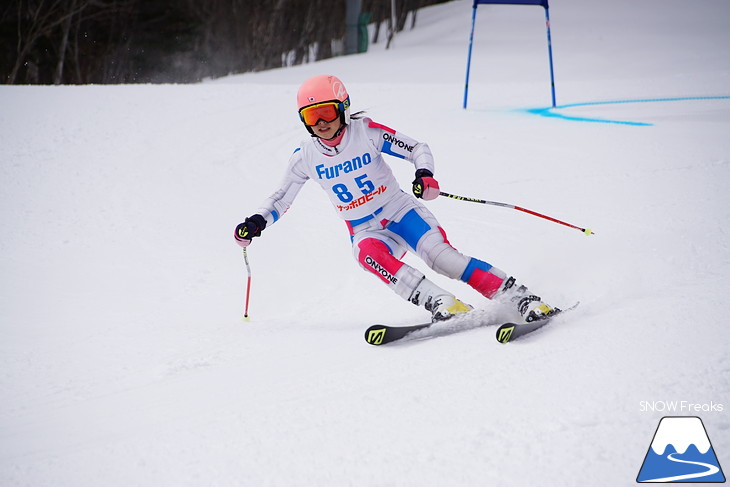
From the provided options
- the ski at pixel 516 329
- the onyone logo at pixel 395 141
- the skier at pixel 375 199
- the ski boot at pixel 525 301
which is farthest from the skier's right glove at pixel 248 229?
the ski at pixel 516 329

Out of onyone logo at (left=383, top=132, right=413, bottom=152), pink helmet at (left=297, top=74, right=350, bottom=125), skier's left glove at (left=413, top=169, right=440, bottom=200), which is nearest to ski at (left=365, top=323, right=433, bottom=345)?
skier's left glove at (left=413, top=169, right=440, bottom=200)

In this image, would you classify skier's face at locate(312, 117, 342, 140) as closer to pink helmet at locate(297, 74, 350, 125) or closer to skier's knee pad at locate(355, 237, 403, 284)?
pink helmet at locate(297, 74, 350, 125)

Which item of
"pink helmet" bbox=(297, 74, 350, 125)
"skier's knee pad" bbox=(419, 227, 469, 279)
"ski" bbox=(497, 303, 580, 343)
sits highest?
"pink helmet" bbox=(297, 74, 350, 125)

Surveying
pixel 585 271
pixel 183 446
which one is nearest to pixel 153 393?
pixel 183 446

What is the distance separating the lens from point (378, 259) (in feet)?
12.1

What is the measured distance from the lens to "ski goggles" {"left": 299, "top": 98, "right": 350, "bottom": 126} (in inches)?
143

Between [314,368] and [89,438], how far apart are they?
41.5 inches

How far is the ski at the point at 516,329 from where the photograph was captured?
2.93 meters

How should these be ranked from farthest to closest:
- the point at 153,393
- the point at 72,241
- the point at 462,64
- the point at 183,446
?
the point at 462,64 < the point at 72,241 < the point at 153,393 < the point at 183,446

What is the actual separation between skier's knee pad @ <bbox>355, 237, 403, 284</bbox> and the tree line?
17.7 meters

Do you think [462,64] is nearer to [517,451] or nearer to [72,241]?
[72,241]

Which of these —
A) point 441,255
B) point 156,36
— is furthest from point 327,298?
point 156,36

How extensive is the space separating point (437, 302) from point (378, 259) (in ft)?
1.60

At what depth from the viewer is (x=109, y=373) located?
10.8ft
